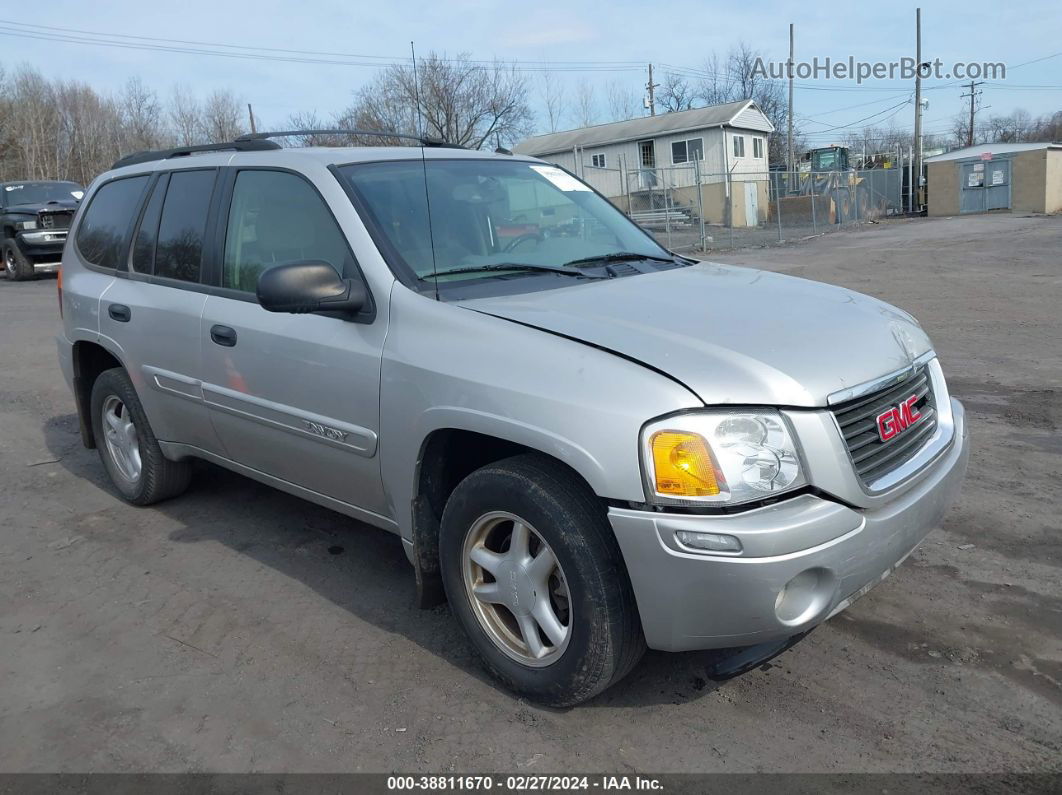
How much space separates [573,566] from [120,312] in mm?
3174

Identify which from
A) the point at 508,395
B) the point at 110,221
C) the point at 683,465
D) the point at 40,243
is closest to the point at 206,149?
the point at 110,221

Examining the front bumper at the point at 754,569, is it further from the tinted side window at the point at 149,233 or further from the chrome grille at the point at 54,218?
the chrome grille at the point at 54,218

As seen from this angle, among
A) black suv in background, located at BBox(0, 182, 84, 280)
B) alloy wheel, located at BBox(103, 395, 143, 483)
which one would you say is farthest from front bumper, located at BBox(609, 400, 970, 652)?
black suv in background, located at BBox(0, 182, 84, 280)

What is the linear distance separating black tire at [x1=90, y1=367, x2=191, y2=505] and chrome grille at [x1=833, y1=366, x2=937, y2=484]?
11.9ft

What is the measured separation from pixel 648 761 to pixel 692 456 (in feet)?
3.14

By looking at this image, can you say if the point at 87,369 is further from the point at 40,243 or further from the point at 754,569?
the point at 40,243

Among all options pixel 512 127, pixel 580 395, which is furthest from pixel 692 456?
pixel 512 127

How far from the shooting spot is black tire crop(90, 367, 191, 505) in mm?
4793

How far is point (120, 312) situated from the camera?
468 cm

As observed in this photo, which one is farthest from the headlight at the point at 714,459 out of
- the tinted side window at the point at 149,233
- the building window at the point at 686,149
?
the building window at the point at 686,149

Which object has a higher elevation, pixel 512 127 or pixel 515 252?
pixel 512 127

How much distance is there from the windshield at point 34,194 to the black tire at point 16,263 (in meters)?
0.90

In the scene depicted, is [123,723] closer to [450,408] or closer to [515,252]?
[450,408]

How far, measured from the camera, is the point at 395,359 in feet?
10.4
